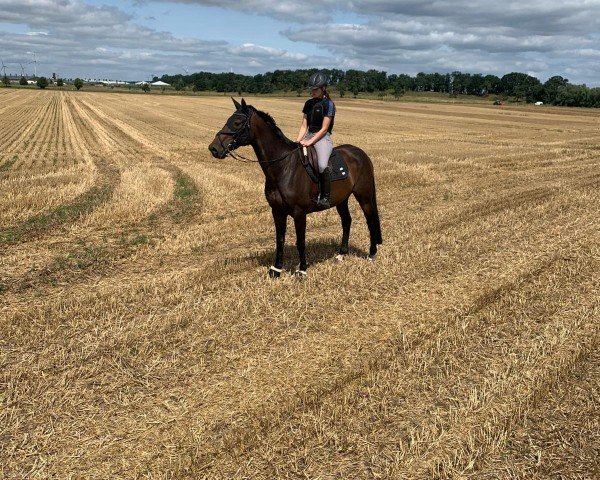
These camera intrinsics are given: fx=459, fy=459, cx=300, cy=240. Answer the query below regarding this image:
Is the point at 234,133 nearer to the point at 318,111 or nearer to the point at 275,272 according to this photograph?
the point at 318,111

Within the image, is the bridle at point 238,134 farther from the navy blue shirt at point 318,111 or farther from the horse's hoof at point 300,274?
the horse's hoof at point 300,274

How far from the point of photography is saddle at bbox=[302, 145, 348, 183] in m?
8.41

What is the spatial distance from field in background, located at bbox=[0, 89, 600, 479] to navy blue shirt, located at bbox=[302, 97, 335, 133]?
2.79 meters

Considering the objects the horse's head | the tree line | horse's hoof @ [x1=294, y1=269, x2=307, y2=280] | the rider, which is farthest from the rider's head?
the tree line

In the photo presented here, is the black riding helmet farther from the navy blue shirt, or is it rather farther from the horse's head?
the horse's head

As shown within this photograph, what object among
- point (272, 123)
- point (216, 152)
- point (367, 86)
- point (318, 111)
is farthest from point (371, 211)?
point (367, 86)

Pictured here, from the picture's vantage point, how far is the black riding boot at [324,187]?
868 centimetres

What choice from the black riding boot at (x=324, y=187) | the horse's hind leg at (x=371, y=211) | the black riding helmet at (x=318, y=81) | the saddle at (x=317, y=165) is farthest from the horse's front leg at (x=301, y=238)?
the black riding helmet at (x=318, y=81)

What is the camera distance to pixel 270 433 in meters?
4.57

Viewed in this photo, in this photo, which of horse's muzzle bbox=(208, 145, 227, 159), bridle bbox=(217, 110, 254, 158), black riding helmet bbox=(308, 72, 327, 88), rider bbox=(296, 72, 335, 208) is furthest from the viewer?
rider bbox=(296, 72, 335, 208)

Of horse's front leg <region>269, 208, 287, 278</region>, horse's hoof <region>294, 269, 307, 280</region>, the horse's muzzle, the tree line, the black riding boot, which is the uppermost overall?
the tree line

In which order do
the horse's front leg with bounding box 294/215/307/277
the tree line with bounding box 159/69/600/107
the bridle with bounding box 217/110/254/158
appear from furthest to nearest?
the tree line with bounding box 159/69/600/107
the horse's front leg with bounding box 294/215/307/277
the bridle with bounding box 217/110/254/158

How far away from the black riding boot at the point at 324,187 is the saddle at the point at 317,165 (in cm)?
12

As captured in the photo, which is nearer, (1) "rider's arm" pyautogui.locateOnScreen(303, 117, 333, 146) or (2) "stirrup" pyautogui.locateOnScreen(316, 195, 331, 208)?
(1) "rider's arm" pyautogui.locateOnScreen(303, 117, 333, 146)
